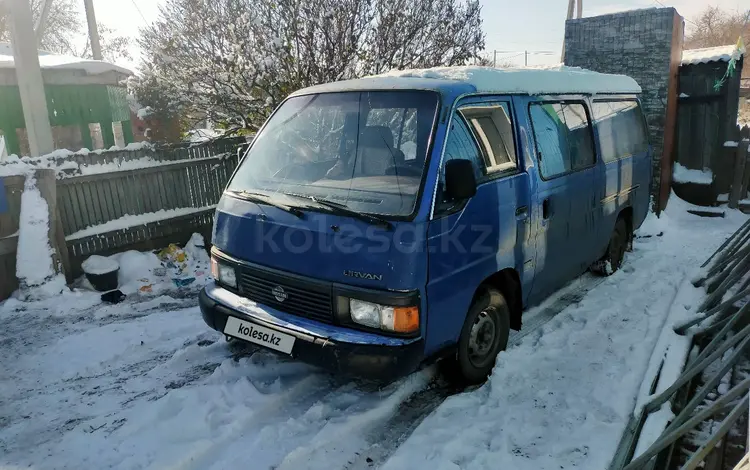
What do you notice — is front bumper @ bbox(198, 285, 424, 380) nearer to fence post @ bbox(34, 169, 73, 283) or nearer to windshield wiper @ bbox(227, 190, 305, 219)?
windshield wiper @ bbox(227, 190, 305, 219)

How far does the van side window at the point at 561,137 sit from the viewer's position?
170 inches

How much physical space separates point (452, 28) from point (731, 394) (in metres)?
8.83

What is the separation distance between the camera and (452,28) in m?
10.2

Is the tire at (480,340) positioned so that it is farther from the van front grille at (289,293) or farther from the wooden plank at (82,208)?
the wooden plank at (82,208)

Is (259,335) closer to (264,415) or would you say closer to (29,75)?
(264,415)

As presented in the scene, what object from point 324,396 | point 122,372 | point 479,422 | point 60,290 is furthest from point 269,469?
point 60,290

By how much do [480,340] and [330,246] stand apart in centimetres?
139

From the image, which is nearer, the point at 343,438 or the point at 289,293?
the point at 343,438

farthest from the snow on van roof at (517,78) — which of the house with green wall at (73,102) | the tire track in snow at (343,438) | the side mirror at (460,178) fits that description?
the house with green wall at (73,102)

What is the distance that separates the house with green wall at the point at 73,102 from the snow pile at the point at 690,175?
11.9 meters

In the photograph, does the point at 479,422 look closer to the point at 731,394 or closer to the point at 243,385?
the point at 731,394

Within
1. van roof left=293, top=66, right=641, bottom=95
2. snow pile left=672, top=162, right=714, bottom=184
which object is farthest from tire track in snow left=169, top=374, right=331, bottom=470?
snow pile left=672, top=162, right=714, bottom=184

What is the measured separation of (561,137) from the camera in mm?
4637

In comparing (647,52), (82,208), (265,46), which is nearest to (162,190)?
(82,208)
